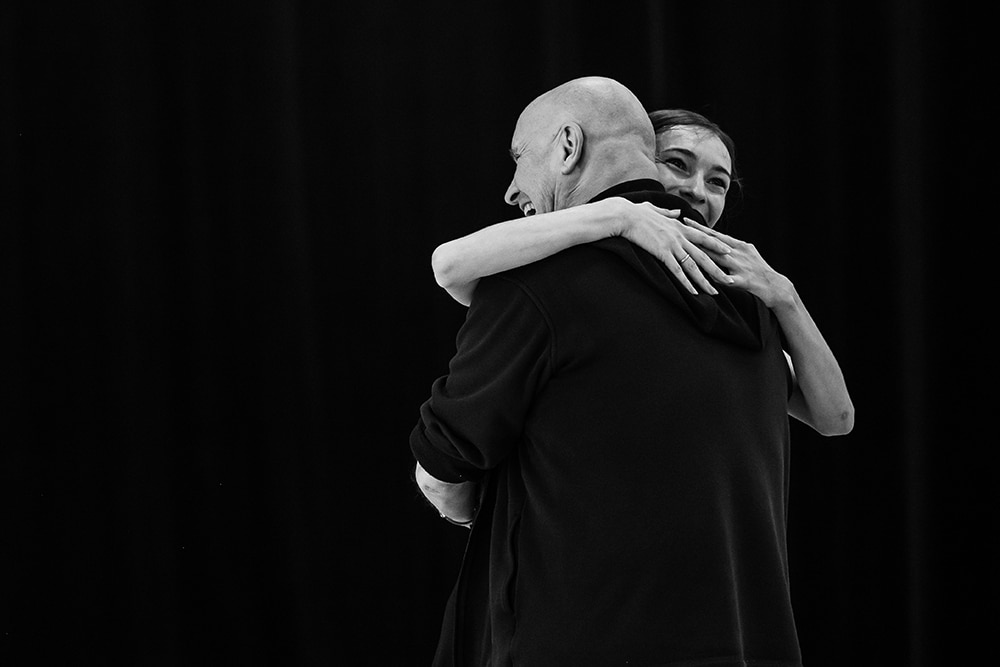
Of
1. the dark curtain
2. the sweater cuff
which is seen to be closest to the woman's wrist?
the sweater cuff

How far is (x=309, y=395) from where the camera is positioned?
8.49 ft

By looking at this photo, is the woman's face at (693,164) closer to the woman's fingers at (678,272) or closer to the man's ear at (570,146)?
the man's ear at (570,146)

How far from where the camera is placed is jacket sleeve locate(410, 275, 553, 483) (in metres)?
1.19

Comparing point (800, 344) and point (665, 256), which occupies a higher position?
point (665, 256)

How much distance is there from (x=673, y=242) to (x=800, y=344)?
0.93ft

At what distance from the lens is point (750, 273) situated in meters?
1.35

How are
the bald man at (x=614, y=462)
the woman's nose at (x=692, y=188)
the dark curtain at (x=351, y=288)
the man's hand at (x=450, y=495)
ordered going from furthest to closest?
the dark curtain at (x=351, y=288) < the woman's nose at (x=692, y=188) < the man's hand at (x=450, y=495) < the bald man at (x=614, y=462)

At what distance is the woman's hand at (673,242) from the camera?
48.7 inches

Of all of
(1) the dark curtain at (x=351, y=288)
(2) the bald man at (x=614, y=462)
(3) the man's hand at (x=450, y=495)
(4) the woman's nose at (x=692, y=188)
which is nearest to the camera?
(2) the bald man at (x=614, y=462)

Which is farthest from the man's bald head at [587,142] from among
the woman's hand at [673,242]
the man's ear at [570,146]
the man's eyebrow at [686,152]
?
the man's eyebrow at [686,152]

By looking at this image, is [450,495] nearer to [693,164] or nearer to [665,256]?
[665,256]

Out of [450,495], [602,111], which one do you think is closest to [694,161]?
[602,111]

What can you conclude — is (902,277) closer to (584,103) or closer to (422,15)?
(422,15)

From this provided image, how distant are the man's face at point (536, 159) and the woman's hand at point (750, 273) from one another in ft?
0.63
